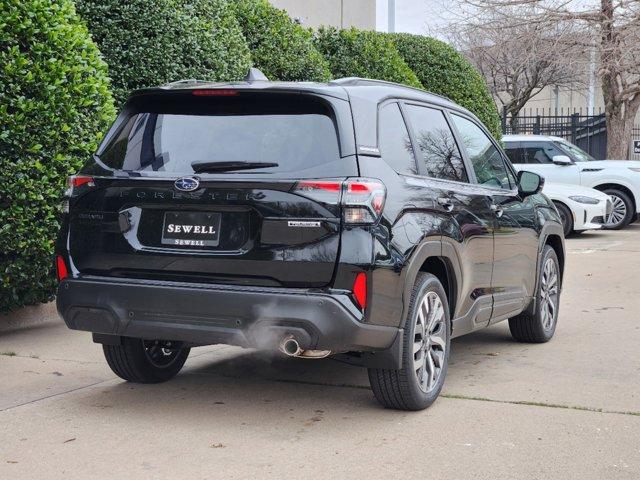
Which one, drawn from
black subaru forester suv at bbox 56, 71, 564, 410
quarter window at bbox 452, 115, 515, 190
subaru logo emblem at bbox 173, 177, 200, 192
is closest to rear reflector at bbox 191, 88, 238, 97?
black subaru forester suv at bbox 56, 71, 564, 410

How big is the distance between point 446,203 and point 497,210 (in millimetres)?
973

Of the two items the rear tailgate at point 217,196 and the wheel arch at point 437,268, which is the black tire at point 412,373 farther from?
the rear tailgate at point 217,196

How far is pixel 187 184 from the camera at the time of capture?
520 centimetres

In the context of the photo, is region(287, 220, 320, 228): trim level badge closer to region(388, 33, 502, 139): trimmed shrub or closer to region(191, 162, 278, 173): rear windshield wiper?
region(191, 162, 278, 173): rear windshield wiper

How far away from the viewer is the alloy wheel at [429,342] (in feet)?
18.3

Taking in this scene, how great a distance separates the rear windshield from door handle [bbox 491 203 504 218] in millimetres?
1894

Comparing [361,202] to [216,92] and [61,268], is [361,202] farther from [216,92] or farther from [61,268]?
[61,268]

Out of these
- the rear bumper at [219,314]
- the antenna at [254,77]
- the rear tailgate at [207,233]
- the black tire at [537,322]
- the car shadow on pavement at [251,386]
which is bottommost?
the car shadow on pavement at [251,386]

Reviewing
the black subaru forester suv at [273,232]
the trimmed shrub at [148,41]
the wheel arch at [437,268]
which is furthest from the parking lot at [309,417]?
the trimmed shrub at [148,41]

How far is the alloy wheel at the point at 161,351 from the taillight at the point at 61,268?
0.76 metres

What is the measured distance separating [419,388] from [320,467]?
3.52ft

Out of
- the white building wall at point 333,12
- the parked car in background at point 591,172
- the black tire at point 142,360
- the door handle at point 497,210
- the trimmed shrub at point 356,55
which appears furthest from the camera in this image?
the white building wall at point 333,12

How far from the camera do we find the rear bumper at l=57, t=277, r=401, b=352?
492 cm

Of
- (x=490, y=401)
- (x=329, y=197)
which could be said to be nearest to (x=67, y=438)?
(x=329, y=197)
